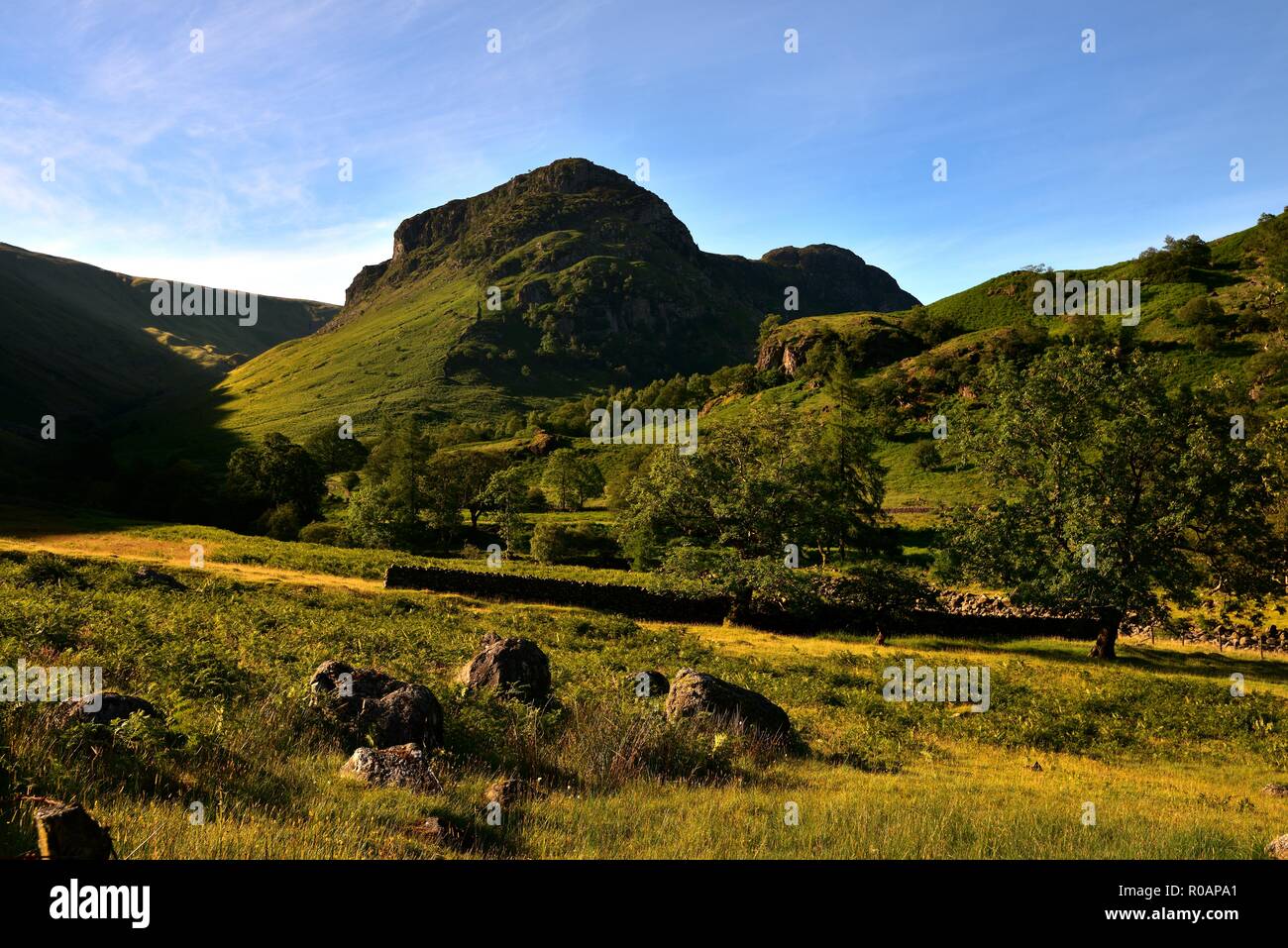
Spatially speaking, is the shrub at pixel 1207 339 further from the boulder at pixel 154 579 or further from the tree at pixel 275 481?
the tree at pixel 275 481

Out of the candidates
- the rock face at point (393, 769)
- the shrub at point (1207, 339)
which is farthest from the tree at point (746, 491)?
the shrub at point (1207, 339)

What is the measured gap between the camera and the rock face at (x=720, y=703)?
48.9 feet

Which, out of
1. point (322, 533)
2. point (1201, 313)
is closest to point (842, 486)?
point (322, 533)

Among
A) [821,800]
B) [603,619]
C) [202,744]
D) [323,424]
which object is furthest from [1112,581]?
[323,424]

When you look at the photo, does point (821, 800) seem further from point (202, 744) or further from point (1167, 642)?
point (1167, 642)

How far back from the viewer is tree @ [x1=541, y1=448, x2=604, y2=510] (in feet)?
327

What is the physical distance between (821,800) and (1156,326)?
388 ft

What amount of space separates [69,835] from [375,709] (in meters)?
6.33

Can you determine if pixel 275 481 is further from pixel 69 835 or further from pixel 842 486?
pixel 69 835

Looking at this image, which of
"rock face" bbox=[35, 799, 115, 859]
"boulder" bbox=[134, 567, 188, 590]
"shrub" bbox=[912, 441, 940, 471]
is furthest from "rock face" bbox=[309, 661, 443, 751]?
"shrub" bbox=[912, 441, 940, 471]

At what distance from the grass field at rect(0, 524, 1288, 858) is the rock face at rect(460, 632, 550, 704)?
0.89 metres

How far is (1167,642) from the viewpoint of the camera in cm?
3894

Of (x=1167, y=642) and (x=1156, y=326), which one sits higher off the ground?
(x=1156, y=326)
